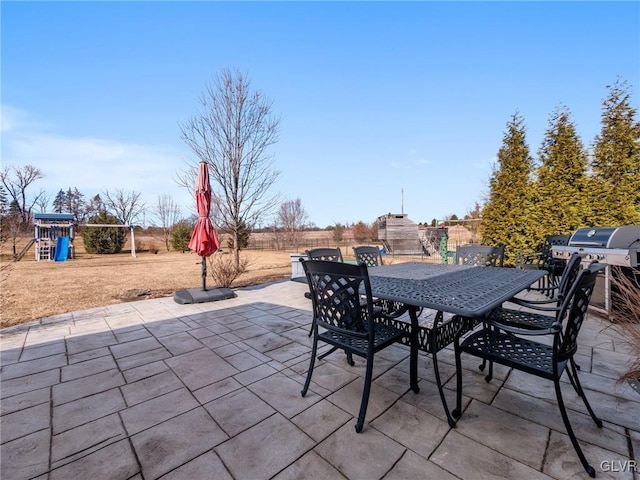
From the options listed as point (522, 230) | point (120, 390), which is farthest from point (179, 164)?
point (522, 230)

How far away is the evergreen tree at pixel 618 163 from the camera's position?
4500 millimetres

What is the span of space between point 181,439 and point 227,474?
409mm

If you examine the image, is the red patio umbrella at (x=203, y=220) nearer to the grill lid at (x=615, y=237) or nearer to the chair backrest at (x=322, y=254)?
the chair backrest at (x=322, y=254)

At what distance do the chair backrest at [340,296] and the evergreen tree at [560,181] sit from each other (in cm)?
594

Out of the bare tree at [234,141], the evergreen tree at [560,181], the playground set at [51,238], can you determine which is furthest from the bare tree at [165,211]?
the evergreen tree at [560,181]

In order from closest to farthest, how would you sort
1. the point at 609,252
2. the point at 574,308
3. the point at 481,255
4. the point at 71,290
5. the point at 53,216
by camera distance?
1. the point at 574,308
2. the point at 609,252
3. the point at 481,255
4. the point at 71,290
5. the point at 53,216

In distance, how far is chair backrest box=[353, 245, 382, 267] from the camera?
3.61 m

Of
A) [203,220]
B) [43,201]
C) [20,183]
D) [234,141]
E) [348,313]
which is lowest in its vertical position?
[348,313]

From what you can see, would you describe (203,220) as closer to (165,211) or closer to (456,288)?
(456,288)

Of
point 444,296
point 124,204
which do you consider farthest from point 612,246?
point 124,204

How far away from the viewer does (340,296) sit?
166cm

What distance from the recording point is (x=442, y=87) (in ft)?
23.4

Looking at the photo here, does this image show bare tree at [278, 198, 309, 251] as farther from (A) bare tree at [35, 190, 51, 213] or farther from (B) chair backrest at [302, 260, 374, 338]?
(B) chair backrest at [302, 260, 374, 338]

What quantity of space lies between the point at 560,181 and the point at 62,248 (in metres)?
18.7
